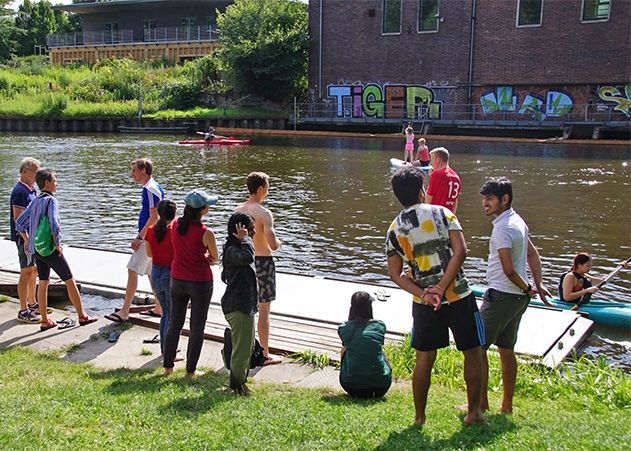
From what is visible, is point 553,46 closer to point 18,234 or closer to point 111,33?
point 18,234

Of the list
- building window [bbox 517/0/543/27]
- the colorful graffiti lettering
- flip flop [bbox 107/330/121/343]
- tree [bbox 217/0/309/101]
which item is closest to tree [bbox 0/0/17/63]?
tree [bbox 217/0/309/101]

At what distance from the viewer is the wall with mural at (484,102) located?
134ft

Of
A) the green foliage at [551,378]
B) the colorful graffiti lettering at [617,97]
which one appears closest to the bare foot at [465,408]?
the green foliage at [551,378]

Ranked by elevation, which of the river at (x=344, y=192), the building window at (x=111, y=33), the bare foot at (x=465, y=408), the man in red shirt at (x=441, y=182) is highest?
the building window at (x=111, y=33)

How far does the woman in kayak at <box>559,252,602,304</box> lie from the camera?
377 inches

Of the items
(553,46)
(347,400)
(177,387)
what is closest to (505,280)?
(347,400)

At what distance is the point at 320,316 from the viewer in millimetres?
8641

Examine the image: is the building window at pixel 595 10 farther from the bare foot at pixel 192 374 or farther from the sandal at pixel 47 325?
the bare foot at pixel 192 374

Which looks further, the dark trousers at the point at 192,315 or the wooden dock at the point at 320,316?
the wooden dock at the point at 320,316

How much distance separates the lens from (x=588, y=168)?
1084 inches

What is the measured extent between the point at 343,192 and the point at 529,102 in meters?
24.9

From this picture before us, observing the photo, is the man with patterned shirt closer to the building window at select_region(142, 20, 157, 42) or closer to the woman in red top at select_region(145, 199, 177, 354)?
the woman in red top at select_region(145, 199, 177, 354)

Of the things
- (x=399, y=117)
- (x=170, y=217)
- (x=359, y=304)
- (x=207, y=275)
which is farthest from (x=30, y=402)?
(x=399, y=117)

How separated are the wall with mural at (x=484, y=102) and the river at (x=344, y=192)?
6.15 m
